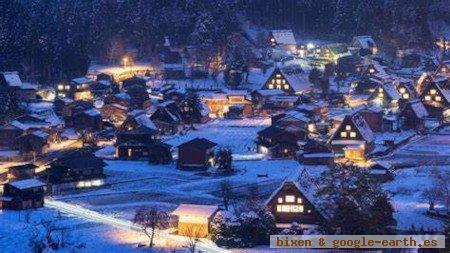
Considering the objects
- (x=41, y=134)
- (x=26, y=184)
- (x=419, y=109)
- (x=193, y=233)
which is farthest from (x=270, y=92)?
(x=193, y=233)

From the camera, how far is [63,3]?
292 ft

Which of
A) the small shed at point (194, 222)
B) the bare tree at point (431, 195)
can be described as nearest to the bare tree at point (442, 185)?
the bare tree at point (431, 195)

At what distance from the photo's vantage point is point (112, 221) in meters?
31.1

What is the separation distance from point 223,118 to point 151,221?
29.6 m

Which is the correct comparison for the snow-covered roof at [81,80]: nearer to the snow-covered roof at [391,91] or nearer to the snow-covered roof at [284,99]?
the snow-covered roof at [284,99]

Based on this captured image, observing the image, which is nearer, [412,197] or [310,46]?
[412,197]

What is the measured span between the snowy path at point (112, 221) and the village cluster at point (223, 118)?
730 millimetres

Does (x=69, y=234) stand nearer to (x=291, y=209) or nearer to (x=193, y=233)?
(x=193, y=233)

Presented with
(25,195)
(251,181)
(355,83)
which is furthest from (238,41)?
(25,195)

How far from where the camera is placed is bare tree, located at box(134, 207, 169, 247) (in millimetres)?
28419

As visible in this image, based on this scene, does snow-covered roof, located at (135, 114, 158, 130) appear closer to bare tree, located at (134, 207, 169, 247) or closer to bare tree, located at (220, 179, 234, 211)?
bare tree, located at (220, 179, 234, 211)

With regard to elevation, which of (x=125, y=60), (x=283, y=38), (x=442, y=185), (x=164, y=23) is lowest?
(x=442, y=185)

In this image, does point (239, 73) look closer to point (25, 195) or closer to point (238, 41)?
point (238, 41)

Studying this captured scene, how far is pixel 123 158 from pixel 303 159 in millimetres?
12323
